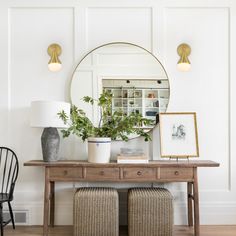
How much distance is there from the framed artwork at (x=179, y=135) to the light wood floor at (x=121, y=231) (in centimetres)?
81

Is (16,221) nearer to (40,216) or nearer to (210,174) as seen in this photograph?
(40,216)

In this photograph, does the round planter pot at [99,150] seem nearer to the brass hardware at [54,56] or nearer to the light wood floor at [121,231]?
the light wood floor at [121,231]

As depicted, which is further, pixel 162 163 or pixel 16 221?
pixel 16 221

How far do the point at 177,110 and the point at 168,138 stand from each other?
39 cm

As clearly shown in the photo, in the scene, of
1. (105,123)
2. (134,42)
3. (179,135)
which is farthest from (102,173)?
(134,42)

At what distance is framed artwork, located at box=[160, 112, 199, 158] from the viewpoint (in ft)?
9.09

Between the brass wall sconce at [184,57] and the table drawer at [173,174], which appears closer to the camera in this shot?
the table drawer at [173,174]

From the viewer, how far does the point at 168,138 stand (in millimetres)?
2820

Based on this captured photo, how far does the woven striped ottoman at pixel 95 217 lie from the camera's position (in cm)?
254

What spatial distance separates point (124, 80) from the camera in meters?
2.98

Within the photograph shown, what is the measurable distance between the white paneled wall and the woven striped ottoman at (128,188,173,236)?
50 cm

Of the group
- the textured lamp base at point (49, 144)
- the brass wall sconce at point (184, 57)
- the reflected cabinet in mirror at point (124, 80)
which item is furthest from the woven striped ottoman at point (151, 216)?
the brass wall sconce at point (184, 57)

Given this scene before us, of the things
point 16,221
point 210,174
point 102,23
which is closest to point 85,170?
point 16,221

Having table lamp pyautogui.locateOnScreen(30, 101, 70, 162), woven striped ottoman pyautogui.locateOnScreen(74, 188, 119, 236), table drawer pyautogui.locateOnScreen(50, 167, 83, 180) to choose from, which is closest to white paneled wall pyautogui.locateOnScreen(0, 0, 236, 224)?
table lamp pyautogui.locateOnScreen(30, 101, 70, 162)
